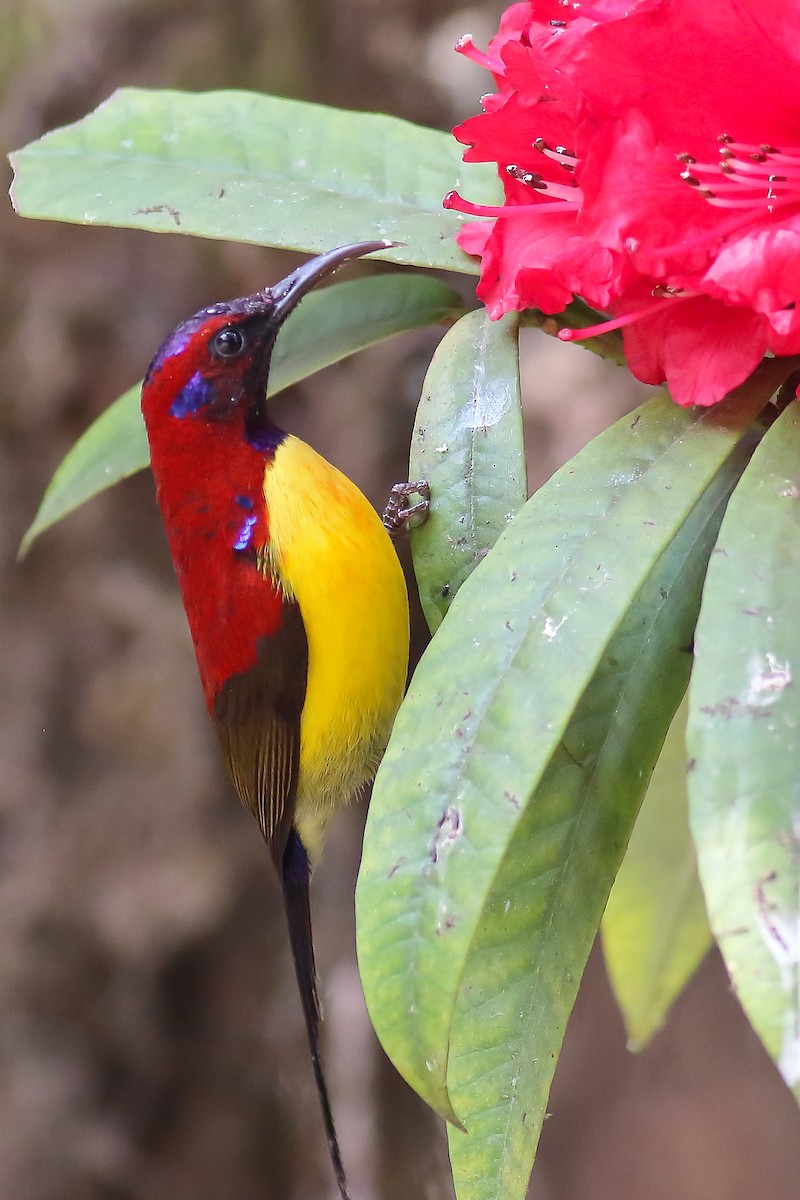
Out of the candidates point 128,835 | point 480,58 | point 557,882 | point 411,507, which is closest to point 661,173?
point 480,58

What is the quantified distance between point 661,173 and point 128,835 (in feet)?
6.38

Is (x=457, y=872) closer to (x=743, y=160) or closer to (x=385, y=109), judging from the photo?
(x=743, y=160)

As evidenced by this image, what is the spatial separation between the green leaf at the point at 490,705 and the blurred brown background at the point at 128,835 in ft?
4.88

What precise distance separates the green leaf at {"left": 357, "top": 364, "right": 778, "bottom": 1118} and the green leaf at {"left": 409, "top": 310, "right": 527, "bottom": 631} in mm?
115

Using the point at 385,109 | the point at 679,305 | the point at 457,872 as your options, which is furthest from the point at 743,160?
the point at 385,109

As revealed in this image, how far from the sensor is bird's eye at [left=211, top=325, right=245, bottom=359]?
1336 millimetres

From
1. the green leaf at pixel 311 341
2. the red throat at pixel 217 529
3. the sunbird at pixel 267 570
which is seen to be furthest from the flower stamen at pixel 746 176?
the red throat at pixel 217 529

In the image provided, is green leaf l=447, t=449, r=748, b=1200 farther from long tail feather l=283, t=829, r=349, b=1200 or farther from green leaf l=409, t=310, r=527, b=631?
long tail feather l=283, t=829, r=349, b=1200

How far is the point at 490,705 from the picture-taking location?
0.71 metres

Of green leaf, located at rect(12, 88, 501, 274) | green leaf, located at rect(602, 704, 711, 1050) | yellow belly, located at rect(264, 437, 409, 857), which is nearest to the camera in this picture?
green leaf, located at rect(12, 88, 501, 274)

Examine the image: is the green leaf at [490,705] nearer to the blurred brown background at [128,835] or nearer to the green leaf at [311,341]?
the green leaf at [311,341]

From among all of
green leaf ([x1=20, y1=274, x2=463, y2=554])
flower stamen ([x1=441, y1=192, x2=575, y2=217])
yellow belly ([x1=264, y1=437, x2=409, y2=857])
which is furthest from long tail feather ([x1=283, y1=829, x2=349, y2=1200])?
flower stamen ([x1=441, y1=192, x2=575, y2=217])

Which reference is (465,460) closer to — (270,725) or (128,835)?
(270,725)

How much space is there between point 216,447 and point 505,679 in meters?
0.77
